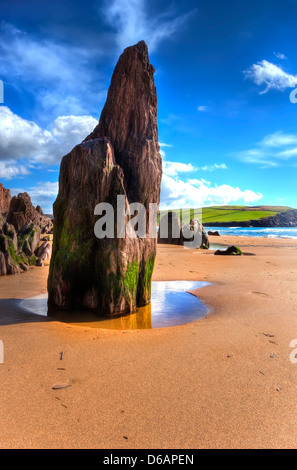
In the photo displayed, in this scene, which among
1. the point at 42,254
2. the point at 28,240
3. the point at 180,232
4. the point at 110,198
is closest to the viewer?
the point at 110,198

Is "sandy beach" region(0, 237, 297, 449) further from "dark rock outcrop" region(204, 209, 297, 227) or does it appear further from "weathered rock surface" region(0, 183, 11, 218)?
"dark rock outcrop" region(204, 209, 297, 227)

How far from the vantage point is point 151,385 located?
311 centimetres

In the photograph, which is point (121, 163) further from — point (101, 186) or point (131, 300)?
point (131, 300)

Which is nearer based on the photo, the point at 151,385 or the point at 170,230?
the point at 151,385

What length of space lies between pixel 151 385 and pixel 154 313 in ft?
10.5

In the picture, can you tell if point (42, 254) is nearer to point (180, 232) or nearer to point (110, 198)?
point (110, 198)

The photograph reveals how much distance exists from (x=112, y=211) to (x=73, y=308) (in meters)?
2.18

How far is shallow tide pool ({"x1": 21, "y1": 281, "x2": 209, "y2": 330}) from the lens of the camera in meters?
5.50

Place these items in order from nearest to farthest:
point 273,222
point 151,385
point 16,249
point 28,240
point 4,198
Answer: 1. point 151,385
2. point 16,249
3. point 28,240
4. point 4,198
5. point 273,222

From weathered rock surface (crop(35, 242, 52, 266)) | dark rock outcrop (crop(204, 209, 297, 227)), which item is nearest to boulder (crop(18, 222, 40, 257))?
weathered rock surface (crop(35, 242, 52, 266))

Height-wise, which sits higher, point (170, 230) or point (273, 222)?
point (273, 222)

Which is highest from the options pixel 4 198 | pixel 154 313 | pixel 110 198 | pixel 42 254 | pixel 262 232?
pixel 4 198

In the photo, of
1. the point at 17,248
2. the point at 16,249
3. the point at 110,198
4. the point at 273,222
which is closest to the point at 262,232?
the point at 273,222
